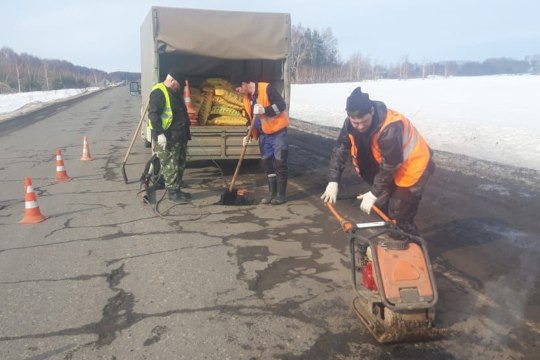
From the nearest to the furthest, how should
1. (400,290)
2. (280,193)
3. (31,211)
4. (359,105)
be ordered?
(400,290)
(359,105)
(31,211)
(280,193)

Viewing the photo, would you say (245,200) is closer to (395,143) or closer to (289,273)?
(289,273)

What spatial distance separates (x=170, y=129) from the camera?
689 cm

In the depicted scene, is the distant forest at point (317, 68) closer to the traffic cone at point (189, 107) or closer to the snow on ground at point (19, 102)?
the snow on ground at point (19, 102)

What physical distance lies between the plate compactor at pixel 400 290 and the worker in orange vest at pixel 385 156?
1.69ft

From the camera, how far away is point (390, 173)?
365 cm

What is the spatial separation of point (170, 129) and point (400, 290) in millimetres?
4751

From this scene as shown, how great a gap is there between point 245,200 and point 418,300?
4124 mm

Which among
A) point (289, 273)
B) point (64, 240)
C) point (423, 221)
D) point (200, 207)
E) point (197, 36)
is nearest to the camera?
point (289, 273)

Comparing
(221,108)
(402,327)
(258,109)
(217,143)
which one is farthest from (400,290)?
(221,108)

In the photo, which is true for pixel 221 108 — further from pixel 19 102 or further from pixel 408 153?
pixel 19 102

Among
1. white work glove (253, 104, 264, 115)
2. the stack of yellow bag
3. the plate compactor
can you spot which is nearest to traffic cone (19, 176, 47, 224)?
white work glove (253, 104, 264, 115)

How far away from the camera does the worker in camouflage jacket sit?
6727 mm

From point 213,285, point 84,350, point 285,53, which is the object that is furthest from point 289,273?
point 285,53

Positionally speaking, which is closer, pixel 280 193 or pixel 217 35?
pixel 280 193
